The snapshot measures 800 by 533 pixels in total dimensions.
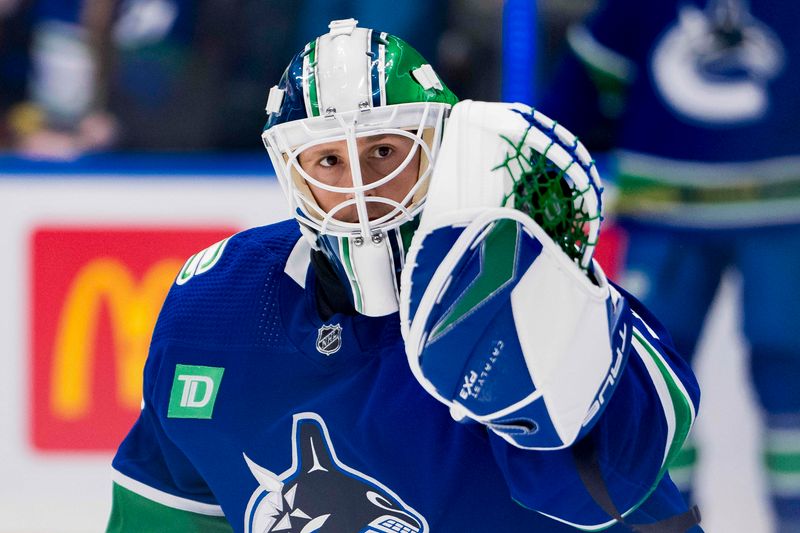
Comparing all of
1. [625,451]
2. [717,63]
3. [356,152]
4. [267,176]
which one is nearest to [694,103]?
[717,63]

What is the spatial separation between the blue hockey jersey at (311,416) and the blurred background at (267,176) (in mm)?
1267

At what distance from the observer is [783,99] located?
8.95 feet

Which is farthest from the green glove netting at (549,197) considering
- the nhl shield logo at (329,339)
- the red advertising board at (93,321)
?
the red advertising board at (93,321)

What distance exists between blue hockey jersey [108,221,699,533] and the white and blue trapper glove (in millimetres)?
150

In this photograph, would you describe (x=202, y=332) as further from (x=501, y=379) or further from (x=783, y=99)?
(x=783, y=99)

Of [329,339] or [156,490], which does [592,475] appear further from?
[156,490]

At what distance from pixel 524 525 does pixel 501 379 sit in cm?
36

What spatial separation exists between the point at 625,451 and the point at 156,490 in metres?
0.71

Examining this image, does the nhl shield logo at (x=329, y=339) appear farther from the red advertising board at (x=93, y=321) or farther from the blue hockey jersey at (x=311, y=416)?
the red advertising board at (x=93, y=321)

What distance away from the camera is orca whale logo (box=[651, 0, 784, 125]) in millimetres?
2709

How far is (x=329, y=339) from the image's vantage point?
4.49 ft

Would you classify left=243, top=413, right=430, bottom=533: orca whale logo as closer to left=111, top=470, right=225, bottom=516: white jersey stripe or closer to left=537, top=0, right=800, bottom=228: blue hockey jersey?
left=111, top=470, right=225, bottom=516: white jersey stripe

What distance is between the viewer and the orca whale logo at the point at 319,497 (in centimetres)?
137

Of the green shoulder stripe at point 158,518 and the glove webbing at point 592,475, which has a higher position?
the glove webbing at point 592,475
